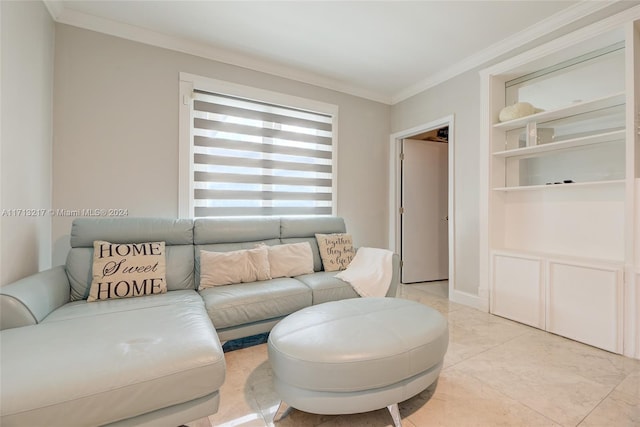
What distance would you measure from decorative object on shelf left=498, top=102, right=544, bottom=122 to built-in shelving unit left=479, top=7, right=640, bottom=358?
0.06 m

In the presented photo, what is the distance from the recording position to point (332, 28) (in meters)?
2.52

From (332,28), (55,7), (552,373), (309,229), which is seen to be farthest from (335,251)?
(55,7)

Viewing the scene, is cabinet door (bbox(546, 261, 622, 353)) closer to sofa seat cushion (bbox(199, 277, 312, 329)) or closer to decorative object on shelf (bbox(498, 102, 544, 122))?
decorative object on shelf (bbox(498, 102, 544, 122))

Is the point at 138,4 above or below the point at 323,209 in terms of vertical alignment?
above

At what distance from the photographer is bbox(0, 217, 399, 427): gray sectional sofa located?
969 mm

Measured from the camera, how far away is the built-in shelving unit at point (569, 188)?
6.60 feet

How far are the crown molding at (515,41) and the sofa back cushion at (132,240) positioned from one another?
313 cm

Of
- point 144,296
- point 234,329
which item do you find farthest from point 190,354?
point 144,296

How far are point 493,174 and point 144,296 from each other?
128 inches

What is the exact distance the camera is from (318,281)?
7.80ft

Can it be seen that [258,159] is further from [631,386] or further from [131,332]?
[631,386]

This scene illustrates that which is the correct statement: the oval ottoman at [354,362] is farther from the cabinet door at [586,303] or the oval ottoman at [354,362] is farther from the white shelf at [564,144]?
the white shelf at [564,144]

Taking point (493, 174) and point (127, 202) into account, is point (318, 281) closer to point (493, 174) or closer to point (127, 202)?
point (127, 202)

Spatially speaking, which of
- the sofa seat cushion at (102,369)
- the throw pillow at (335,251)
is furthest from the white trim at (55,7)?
the throw pillow at (335,251)
